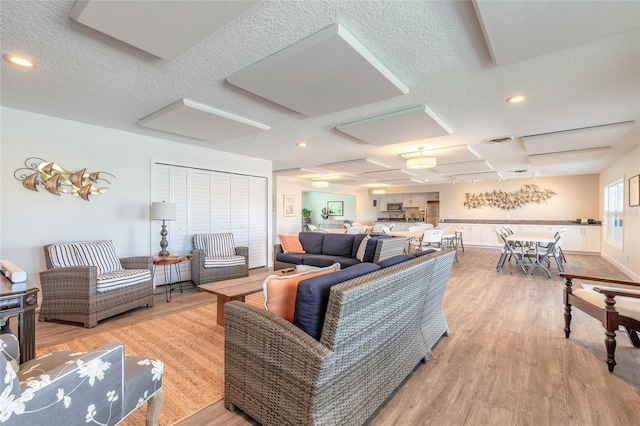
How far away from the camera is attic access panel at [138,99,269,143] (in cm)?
313

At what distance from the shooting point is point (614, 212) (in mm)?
6770

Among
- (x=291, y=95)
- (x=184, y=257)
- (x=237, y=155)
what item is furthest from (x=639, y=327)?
(x=237, y=155)

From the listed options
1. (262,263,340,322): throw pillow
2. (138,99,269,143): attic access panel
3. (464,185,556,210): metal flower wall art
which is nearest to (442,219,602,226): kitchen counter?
(464,185,556,210): metal flower wall art

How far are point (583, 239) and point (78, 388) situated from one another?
36.4ft

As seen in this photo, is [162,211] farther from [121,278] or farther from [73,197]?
[121,278]

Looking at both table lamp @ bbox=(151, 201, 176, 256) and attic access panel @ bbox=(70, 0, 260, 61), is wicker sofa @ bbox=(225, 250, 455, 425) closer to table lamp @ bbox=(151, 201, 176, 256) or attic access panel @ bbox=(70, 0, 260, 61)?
attic access panel @ bbox=(70, 0, 260, 61)

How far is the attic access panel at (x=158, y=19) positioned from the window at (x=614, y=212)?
783 cm

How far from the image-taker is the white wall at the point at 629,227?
190 inches

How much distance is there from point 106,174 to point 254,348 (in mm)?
3826

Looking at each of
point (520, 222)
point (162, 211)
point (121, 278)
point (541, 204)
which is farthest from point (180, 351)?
point (541, 204)

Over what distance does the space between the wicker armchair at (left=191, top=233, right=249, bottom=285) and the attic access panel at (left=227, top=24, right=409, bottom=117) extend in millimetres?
2864

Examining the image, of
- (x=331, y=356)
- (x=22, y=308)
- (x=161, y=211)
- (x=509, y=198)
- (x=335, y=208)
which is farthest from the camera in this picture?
(x=335, y=208)

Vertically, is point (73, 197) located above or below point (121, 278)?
above

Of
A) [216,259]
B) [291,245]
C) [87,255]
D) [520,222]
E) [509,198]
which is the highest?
[509,198]
